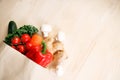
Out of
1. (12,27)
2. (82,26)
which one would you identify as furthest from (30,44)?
(82,26)

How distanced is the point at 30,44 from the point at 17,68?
0.24 m

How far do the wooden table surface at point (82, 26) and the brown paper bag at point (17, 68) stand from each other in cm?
26

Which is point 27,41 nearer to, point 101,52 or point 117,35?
point 101,52

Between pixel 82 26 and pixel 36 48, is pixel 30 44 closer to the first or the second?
pixel 36 48

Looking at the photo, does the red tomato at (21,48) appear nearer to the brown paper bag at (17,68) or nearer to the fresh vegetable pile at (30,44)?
the fresh vegetable pile at (30,44)

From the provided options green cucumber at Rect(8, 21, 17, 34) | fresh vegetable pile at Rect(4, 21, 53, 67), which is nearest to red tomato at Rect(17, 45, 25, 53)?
fresh vegetable pile at Rect(4, 21, 53, 67)

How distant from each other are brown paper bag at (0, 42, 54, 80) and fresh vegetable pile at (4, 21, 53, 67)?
157mm

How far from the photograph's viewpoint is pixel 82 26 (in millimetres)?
1371

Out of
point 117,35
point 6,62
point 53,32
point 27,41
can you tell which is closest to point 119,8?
point 117,35

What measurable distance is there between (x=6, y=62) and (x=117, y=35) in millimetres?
746

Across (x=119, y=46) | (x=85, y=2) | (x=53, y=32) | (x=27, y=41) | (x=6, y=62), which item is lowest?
(x=6, y=62)

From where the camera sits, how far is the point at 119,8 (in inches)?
58.0

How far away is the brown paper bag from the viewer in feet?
3.07

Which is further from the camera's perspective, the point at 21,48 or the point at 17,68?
the point at 21,48
